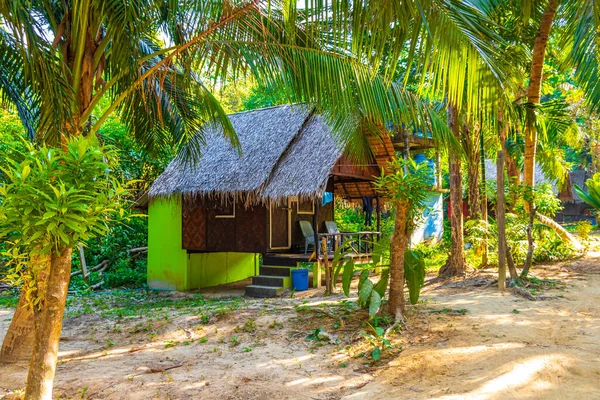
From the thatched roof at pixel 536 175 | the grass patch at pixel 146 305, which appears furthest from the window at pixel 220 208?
the thatched roof at pixel 536 175

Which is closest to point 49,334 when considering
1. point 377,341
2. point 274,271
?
point 377,341

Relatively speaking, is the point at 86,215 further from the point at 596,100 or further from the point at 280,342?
the point at 596,100

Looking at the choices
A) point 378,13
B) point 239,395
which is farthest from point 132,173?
point 378,13

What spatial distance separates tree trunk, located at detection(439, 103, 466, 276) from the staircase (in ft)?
9.60

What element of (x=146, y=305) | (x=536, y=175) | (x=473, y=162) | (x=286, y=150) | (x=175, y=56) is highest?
(x=536, y=175)

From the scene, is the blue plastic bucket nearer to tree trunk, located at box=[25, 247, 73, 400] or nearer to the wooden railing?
the wooden railing

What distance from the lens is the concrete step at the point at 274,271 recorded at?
9.75 meters

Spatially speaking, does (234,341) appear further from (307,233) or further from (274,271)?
(307,233)

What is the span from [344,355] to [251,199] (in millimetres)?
4882

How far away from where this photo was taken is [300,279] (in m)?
9.36

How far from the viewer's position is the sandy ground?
394cm

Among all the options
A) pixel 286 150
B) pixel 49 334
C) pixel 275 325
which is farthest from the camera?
pixel 286 150

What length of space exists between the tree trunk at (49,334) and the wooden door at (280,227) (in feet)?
24.0

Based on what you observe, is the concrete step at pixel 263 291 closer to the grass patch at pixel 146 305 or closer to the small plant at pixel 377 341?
the grass patch at pixel 146 305
